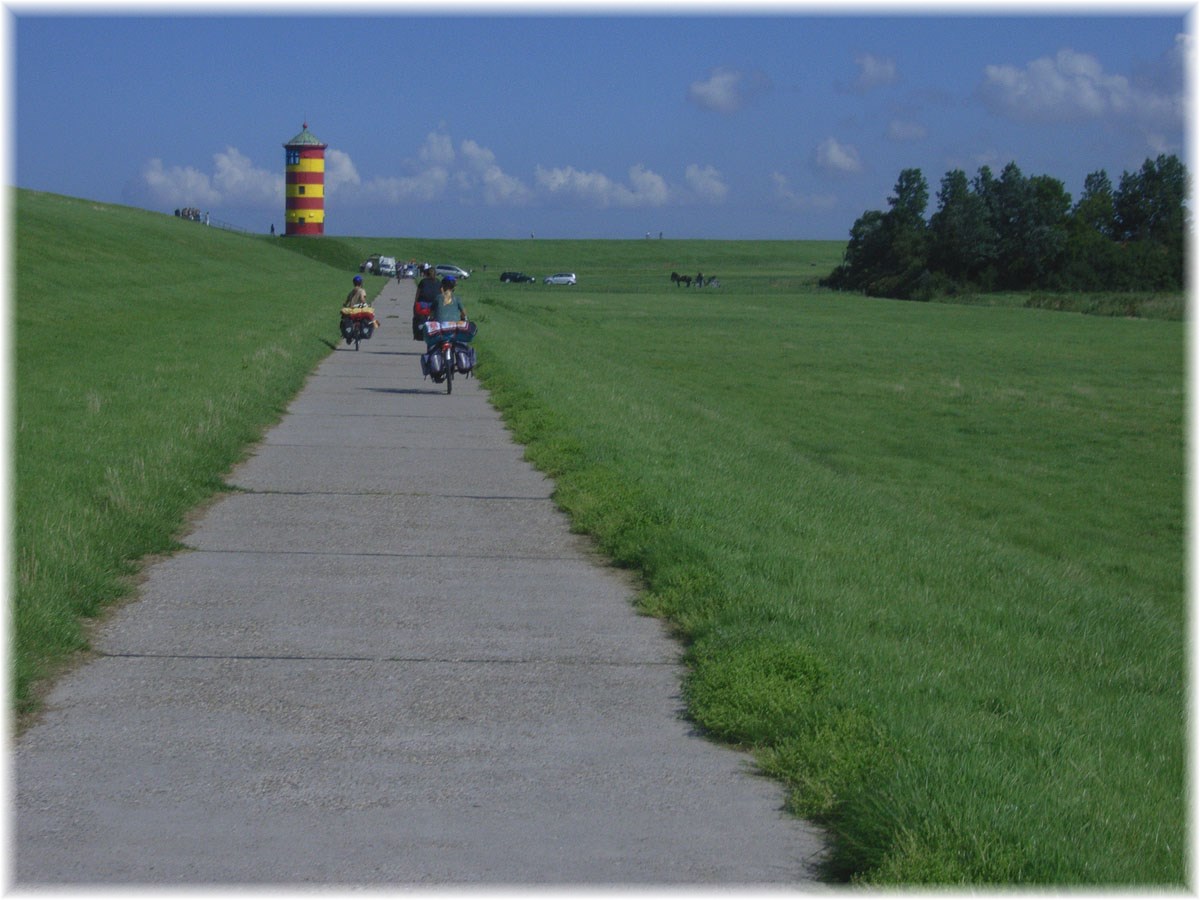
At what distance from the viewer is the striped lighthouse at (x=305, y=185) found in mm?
127188

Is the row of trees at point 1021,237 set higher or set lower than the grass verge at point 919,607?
higher

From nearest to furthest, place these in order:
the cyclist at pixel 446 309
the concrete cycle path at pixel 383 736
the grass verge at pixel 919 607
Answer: the concrete cycle path at pixel 383 736 < the grass verge at pixel 919 607 < the cyclist at pixel 446 309

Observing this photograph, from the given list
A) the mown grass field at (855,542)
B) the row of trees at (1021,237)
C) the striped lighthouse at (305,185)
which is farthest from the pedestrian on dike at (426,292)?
the striped lighthouse at (305,185)

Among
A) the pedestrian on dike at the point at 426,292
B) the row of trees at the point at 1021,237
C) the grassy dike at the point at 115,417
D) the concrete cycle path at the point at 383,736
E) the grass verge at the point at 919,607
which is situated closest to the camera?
the concrete cycle path at the point at 383,736

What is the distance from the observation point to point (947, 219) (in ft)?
353

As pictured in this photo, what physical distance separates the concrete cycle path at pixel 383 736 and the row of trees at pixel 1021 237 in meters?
94.7

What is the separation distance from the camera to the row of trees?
3898 inches

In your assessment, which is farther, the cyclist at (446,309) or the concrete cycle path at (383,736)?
the cyclist at (446,309)

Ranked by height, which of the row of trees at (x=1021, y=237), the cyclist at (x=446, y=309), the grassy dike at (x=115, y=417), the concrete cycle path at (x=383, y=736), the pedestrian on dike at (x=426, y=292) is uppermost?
the row of trees at (x=1021, y=237)

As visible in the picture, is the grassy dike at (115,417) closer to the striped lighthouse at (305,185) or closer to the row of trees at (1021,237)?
the row of trees at (1021,237)

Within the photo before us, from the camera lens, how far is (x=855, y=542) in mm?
9930

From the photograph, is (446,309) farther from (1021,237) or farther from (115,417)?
(1021,237)

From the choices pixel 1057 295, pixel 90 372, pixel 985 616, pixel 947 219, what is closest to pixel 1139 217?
pixel 947 219

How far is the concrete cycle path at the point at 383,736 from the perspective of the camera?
454 cm
